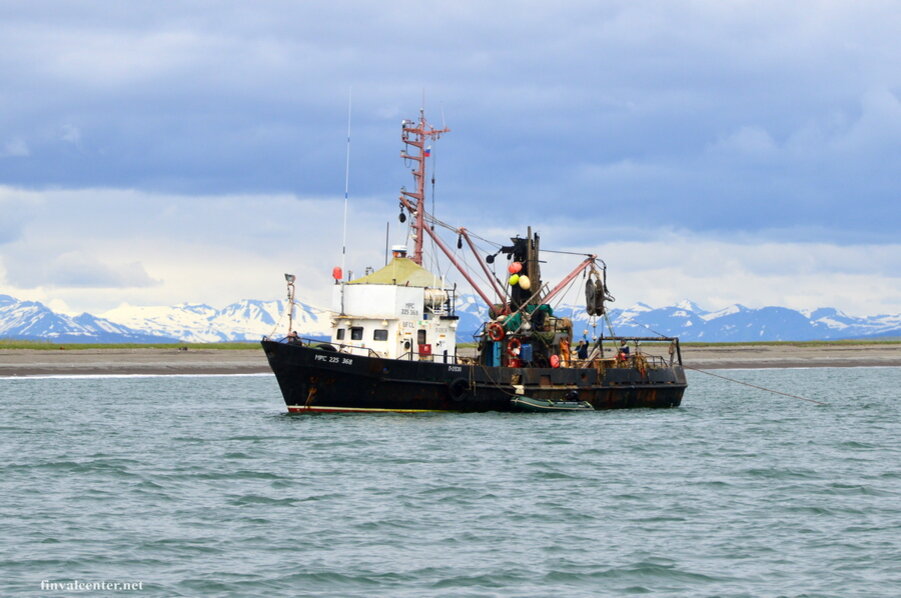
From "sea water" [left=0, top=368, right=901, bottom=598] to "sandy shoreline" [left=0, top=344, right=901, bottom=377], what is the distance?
41.2 m

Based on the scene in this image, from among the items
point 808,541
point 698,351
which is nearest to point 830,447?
point 808,541

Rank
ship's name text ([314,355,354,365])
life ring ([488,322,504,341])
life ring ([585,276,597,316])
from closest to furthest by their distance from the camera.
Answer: ship's name text ([314,355,354,365]) < life ring ([488,322,504,341]) < life ring ([585,276,597,316])

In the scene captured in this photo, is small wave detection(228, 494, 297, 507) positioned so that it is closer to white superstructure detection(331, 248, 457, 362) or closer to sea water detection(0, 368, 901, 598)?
sea water detection(0, 368, 901, 598)

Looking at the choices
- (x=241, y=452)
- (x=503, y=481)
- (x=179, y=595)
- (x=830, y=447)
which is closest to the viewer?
(x=179, y=595)

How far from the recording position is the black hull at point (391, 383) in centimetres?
4553

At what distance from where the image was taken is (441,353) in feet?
164

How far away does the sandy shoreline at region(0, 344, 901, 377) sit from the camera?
88.0m

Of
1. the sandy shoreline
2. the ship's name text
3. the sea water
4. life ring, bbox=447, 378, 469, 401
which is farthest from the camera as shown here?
the sandy shoreline

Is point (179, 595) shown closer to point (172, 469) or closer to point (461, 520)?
point (461, 520)

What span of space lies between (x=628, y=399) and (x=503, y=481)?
A: 26009 millimetres

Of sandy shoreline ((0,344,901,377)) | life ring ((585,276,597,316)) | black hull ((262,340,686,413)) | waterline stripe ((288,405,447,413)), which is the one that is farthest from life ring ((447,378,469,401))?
sandy shoreline ((0,344,901,377))

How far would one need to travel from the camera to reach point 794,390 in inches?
3100

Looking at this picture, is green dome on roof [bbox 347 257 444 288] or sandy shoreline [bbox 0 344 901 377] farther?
sandy shoreline [bbox 0 344 901 377]

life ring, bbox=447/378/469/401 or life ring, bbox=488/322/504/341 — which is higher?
life ring, bbox=488/322/504/341
